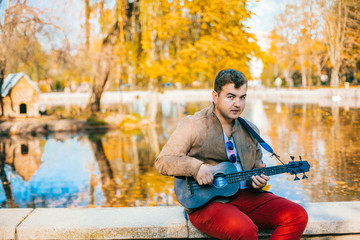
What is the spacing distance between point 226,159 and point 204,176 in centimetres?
32

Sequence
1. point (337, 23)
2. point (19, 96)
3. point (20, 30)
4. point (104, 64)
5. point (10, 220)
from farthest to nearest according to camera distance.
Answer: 1. point (337, 23)
2. point (104, 64)
3. point (19, 96)
4. point (20, 30)
5. point (10, 220)

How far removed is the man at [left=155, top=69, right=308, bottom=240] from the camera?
2.61m

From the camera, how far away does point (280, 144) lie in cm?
1205

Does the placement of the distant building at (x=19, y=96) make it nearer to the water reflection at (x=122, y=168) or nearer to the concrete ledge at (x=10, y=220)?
the water reflection at (x=122, y=168)

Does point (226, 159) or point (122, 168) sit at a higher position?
point (226, 159)

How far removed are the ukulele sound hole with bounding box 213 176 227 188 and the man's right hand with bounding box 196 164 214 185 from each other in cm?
10

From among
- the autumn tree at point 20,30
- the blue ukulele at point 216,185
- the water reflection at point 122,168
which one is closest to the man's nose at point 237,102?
the blue ukulele at point 216,185

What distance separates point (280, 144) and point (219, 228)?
32.5ft

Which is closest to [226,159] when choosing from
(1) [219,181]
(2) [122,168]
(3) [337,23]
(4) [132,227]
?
(1) [219,181]

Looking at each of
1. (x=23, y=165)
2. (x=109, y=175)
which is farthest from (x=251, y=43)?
(x=23, y=165)

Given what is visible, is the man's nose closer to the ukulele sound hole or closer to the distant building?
the ukulele sound hole

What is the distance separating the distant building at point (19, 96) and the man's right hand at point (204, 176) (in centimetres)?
1873

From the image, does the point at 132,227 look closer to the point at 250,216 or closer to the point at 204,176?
the point at 204,176

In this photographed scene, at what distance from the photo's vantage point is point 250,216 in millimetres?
2836
